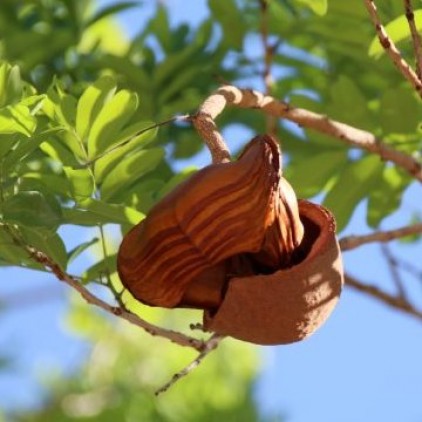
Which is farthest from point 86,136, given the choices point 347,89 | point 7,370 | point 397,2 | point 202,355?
point 7,370

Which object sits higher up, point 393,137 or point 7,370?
point 393,137

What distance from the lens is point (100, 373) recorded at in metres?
4.45

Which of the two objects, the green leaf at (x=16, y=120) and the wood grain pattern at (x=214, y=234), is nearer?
the wood grain pattern at (x=214, y=234)

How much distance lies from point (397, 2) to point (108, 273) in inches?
20.9

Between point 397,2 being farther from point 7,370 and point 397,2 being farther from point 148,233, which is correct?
point 7,370

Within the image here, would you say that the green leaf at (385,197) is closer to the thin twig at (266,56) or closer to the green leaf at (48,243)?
the thin twig at (266,56)

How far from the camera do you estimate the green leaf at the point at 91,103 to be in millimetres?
1623

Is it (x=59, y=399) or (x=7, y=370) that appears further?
(x=59, y=399)

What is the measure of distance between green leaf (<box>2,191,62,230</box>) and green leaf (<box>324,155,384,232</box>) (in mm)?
625

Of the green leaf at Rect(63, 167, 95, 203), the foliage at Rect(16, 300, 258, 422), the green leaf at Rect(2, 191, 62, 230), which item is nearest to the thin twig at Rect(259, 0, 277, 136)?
the green leaf at Rect(63, 167, 95, 203)

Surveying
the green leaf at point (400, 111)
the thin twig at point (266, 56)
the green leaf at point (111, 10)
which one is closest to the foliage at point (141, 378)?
the green leaf at point (111, 10)

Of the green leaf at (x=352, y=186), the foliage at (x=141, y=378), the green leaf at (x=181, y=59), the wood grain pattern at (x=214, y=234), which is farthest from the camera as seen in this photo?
the foliage at (x=141, y=378)

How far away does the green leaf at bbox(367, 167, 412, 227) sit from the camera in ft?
6.97

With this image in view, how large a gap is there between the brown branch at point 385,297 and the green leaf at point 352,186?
0.56 ft
